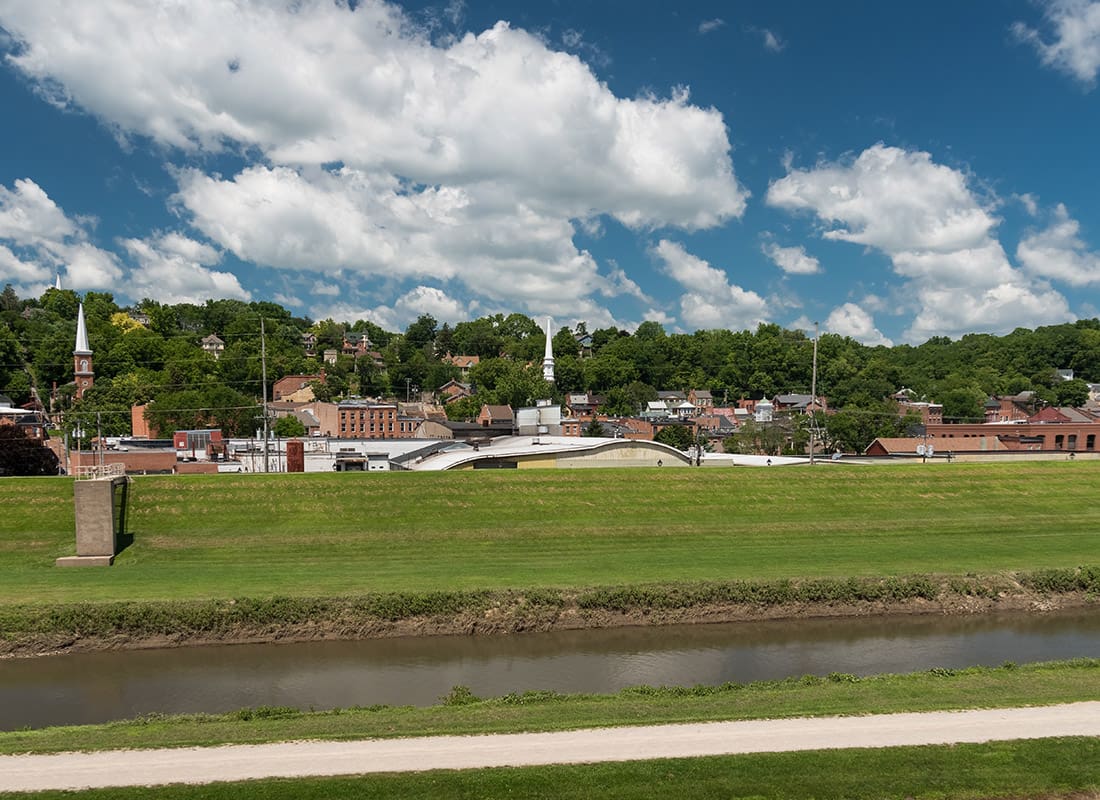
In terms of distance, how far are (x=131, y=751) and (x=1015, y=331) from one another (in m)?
214

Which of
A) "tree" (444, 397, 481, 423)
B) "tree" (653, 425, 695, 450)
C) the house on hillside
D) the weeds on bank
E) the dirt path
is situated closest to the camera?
the dirt path

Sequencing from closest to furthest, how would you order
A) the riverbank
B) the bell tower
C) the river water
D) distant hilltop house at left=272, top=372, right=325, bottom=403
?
1. the river water
2. the riverbank
3. the bell tower
4. distant hilltop house at left=272, top=372, right=325, bottom=403

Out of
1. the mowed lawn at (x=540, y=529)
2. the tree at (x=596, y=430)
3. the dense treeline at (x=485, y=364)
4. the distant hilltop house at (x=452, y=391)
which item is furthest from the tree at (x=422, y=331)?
the mowed lawn at (x=540, y=529)

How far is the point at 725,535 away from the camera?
3294 centimetres

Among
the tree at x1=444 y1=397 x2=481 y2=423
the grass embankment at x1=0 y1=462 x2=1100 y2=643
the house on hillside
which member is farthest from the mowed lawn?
the tree at x1=444 y1=397 x2=481 y2=423

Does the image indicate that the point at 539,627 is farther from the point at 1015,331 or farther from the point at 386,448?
the point at 1015,331

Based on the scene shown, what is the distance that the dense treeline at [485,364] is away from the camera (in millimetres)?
97750

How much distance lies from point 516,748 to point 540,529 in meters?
20.0

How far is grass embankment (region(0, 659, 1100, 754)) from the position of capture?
1330cm

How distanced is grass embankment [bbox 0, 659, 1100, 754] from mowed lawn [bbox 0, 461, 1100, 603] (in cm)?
854

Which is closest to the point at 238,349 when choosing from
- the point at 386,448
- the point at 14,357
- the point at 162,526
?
the point at 14,357

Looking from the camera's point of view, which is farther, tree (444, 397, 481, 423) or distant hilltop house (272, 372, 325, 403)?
distant hilltop house (272, 372, 325, 403)

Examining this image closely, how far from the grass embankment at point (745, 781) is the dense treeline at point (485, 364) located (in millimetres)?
Answer: 69667

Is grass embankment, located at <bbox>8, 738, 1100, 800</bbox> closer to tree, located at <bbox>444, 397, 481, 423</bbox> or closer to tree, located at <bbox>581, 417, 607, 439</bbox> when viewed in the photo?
tree, located at <bbox>581, 417, 607, 439</bbox>
